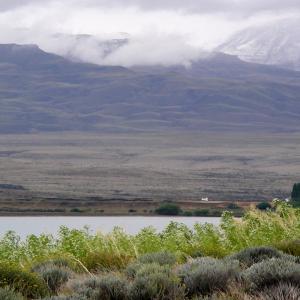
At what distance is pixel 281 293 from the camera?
12.2m

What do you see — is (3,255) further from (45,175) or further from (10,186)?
(45,175)

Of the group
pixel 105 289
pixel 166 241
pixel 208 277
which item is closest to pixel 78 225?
pixel 166 241

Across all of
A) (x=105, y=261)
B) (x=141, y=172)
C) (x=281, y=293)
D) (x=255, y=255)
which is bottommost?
(x=141, y=172)

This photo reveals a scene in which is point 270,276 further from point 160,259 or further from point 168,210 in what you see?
point 168,210

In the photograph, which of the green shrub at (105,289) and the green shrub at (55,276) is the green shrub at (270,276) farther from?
the green shrub at (55,276)

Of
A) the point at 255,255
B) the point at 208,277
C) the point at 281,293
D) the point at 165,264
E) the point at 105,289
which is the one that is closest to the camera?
the point at 281,293

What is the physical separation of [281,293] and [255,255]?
4566mm

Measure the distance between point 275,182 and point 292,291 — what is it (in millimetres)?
111637

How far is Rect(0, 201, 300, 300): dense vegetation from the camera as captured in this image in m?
13.0

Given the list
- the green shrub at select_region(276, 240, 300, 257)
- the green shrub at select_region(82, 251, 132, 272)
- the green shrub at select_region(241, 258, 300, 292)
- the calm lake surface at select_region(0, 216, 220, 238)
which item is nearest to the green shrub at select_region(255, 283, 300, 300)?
the green shrub at select_region(241, 258, 300, 292)

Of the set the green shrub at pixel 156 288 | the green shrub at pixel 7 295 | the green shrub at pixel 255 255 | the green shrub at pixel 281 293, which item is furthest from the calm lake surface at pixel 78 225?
the green shrub at pixel 7 295

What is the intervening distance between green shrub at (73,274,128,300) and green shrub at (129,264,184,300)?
0.71 ft

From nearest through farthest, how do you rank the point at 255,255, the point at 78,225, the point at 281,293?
1. the point at 281,293
2. the point at 255,255
3. the point at 78,225

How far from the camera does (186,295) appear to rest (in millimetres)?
13531
